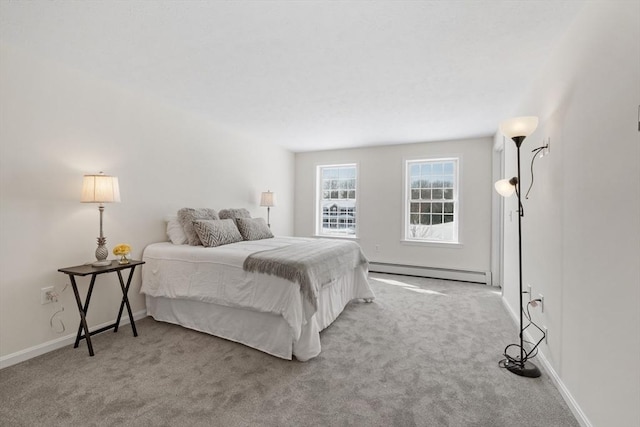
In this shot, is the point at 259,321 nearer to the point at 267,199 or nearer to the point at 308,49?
the point at 308,49

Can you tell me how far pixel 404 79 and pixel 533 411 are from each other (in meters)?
2.72

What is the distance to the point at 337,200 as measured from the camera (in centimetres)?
613

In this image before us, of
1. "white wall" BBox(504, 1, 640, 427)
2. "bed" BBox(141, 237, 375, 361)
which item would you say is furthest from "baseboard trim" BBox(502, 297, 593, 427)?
"bed" BBox(141, 237, 375, 361)

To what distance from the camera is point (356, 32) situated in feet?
6.85

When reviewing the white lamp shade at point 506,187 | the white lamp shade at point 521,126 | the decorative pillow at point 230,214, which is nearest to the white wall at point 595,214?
the white lamp shade at point 521,126

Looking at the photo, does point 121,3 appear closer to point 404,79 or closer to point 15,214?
point 15,214

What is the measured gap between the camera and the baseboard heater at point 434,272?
4.81 metres

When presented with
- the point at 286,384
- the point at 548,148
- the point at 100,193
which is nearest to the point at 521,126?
the point at 548,148

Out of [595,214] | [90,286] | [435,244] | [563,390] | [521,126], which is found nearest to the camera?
[595,214]

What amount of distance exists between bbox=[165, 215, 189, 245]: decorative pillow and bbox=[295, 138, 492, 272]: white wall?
3135 mm

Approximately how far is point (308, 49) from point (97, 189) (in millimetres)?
2138

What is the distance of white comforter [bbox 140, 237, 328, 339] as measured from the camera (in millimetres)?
2332

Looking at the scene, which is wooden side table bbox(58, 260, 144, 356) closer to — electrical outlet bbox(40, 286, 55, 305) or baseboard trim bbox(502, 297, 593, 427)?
electrical outlet bbox(40, 286, 55, 305)

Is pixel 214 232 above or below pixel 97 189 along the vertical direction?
below
